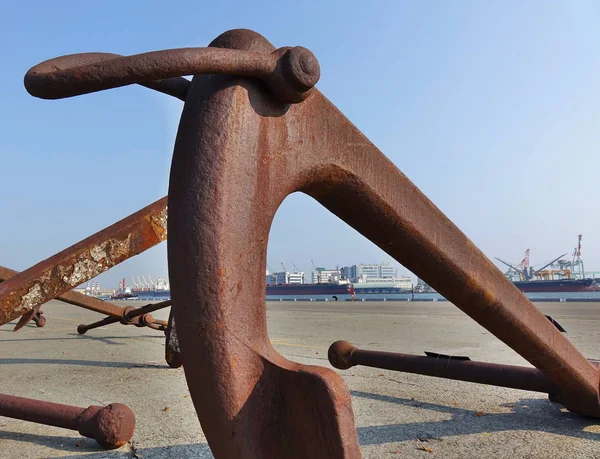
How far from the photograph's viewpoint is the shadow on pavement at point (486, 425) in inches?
95.7

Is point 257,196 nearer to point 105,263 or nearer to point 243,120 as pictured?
point 243,120

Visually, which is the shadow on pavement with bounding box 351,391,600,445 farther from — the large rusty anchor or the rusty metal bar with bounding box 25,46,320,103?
the rusty metal bar with bounding box 25,46,320,103

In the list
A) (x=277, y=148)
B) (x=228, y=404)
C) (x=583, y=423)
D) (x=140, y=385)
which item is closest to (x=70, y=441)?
(x=140, y=385)

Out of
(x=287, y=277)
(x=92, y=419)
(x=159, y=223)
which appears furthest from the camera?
(x=287, y=277)

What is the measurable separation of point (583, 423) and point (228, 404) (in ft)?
7.64

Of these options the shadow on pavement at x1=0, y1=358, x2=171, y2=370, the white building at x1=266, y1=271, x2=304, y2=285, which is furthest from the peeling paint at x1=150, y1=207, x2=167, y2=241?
the white building at x1=266, y1=271, x2=304, y2=285

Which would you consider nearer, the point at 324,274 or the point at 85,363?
the point at 85,363

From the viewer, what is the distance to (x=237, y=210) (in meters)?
0.93

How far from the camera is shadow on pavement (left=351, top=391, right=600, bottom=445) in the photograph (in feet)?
7.98

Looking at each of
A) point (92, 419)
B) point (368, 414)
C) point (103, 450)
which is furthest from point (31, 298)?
point (368, 414)

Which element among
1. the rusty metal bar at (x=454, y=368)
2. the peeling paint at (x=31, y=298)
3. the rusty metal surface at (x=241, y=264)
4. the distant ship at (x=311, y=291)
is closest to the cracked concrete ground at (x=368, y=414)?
the rusty metal bar at (x=454, y=368)

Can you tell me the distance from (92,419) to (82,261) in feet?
2.65

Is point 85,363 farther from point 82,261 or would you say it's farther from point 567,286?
point 567,286

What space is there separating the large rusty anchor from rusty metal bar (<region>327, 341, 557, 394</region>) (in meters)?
1.90
